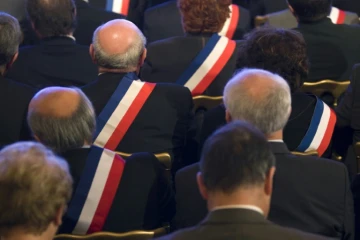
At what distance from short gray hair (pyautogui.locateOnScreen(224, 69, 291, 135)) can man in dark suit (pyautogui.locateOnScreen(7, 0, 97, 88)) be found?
5.55 feet

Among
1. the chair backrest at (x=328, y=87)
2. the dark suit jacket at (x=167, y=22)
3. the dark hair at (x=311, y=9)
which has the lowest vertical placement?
the dark suit jacket at (x=167, y=22)

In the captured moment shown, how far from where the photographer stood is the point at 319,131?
369 centimetres

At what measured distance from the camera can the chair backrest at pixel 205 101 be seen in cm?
436

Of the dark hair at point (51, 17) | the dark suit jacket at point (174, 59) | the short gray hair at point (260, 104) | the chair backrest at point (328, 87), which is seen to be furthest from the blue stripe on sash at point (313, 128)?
the dark hair at point (51, 17)

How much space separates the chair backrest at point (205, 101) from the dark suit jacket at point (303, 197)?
1.29 meters

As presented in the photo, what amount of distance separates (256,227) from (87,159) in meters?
1.01

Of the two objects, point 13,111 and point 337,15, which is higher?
point 337,15

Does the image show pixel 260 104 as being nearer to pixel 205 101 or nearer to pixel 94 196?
pixel 94 196

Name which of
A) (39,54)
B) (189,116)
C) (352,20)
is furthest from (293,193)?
(352,20)

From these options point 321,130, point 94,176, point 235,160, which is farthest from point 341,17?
point 235,160

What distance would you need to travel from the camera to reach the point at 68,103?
10.8 feet

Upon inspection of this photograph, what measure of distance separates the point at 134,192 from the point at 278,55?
3.41 ft

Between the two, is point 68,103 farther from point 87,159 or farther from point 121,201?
point 121,201

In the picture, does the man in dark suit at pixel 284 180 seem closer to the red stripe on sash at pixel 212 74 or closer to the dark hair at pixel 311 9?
the red stripe on sash at pixel 212 74
